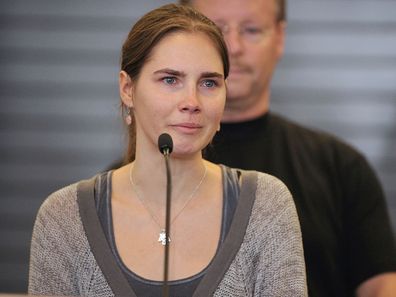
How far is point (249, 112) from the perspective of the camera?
387 centimetres

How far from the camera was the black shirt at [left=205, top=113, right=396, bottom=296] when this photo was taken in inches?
144

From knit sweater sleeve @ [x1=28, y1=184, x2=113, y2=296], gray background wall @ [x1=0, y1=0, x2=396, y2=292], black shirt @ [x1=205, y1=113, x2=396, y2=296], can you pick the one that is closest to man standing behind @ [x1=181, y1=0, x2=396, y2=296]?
black shirt @ [x1=205, y1=113, x2=396, y2=296]

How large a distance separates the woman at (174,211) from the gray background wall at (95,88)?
2740mm

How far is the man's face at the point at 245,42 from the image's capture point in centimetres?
380

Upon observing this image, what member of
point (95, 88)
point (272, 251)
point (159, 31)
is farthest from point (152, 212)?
point (95, 88)

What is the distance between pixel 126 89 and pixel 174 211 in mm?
341

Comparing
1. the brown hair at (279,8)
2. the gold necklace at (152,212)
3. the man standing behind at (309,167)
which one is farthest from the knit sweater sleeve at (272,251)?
the brown hair at (279,8)

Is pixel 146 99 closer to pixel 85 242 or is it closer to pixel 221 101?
pixel 221 101

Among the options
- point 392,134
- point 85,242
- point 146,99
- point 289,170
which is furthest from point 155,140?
point 392,134

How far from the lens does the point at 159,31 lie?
9.67 ft

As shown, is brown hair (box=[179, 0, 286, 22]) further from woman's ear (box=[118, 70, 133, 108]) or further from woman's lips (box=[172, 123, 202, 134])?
woman's lips (box=[172, 123, 202, 134])

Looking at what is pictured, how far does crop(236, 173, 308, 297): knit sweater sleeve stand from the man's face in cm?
85

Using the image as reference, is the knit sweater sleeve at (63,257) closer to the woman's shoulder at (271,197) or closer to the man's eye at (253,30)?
the woman's shoulder at (271,197)

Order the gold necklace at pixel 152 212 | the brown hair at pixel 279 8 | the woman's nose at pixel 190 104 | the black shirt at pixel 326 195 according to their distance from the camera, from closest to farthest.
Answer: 1. the woman's nose at pixel 190 104
2. the gold necklace at pixel 152 212
3. the black shirt at pixel 326 195
4. the brown hair at pixel 279 8
